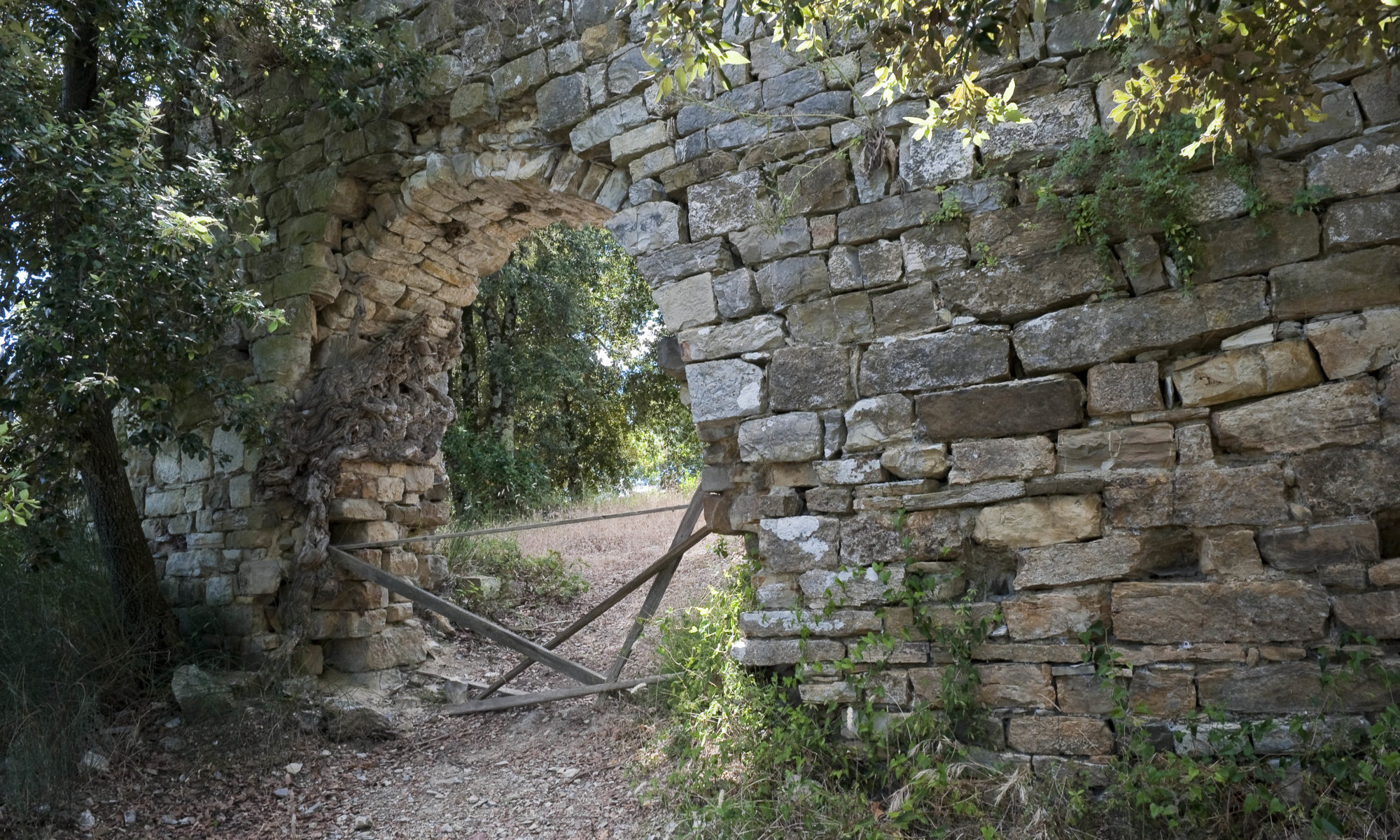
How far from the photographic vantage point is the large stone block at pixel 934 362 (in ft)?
11.1

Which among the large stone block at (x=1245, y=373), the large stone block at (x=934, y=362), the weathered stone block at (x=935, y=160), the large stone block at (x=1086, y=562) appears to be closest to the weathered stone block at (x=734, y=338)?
the large stone block at (x=934, y=362)

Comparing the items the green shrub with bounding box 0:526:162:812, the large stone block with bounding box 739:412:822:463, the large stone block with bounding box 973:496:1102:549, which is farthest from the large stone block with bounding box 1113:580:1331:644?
the green shrub with bounding box 0:526:162:812

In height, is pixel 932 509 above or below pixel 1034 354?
below

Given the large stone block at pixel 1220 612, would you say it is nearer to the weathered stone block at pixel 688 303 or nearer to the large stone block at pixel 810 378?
the large stone block at pixel 810 378

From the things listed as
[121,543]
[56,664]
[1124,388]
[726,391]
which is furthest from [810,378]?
[56,664]

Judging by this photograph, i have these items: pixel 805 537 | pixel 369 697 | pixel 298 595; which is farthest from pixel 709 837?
pixel 298 595

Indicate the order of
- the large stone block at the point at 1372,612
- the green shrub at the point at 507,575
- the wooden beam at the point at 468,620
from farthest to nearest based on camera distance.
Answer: the green shrub at the point at 507,575 < the wooden beam at the point at 468,620 < the large stone block at the point at 1372,612

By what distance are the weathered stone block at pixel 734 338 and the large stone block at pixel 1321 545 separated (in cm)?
189

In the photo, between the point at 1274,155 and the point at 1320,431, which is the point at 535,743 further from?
the point at 1274,155

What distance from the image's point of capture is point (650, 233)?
4250 mm

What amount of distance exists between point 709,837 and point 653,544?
6.06m

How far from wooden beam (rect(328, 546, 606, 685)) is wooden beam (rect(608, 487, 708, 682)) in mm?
132

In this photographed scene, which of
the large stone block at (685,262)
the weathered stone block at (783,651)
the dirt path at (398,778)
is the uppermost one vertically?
the large stone block at (685,262)

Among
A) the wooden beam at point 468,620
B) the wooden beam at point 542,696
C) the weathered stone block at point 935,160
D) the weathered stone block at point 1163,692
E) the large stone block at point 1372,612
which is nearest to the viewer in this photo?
the large stone block at point 1372,612
